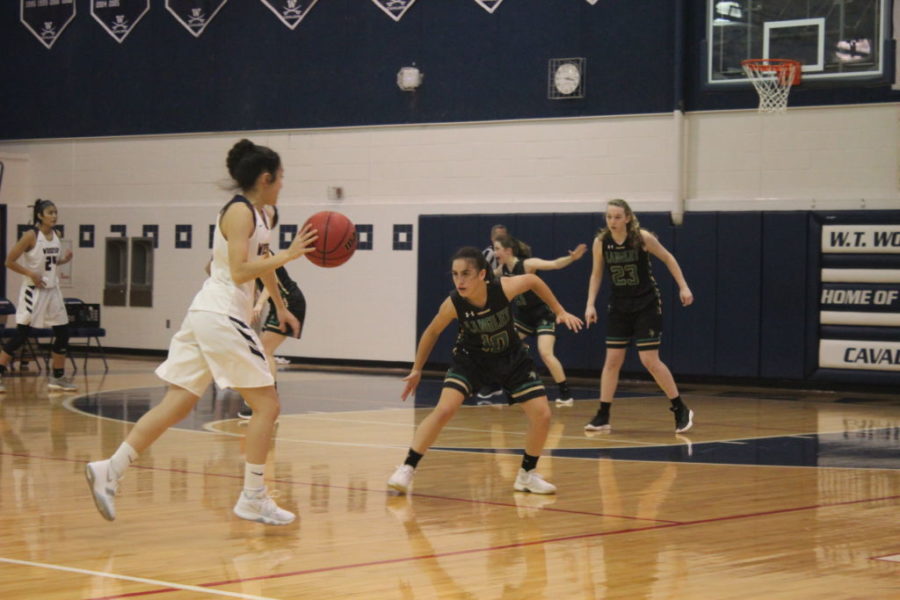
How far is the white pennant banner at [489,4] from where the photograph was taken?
17688mm

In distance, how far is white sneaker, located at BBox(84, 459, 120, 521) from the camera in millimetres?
5809

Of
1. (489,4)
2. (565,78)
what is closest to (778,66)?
(565,78)

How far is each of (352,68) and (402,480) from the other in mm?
12430

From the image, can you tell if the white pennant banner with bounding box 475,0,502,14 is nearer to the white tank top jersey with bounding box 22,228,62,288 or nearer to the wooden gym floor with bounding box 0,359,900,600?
the white tank top jersey with bounding box 22,228,62,288

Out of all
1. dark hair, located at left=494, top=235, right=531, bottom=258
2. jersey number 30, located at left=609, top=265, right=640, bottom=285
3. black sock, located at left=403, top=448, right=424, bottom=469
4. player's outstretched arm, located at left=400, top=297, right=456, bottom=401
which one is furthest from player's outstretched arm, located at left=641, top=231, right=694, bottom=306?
black sock, located at left=403, top=448, right=424, bottom=469

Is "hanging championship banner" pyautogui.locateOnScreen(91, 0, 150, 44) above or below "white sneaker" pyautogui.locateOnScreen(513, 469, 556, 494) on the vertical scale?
above

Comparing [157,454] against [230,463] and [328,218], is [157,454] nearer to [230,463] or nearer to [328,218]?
[230,463]

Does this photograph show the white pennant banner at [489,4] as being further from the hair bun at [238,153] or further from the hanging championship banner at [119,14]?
the hair bun at [238,153]

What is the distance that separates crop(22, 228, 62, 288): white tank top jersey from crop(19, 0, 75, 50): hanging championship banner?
8.43 metres

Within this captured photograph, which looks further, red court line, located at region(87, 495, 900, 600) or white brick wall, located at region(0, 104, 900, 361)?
white brick wall, located at region(0, 104, 900, 361)

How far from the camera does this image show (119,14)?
2092cm

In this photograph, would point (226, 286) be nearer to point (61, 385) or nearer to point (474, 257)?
point (474, 257)

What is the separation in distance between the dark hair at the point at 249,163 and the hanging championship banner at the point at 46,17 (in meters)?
16.4

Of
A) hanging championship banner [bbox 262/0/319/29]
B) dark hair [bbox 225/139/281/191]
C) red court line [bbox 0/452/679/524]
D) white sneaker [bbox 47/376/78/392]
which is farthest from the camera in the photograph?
hanging championship banner [bbox 262/0/319/29]
